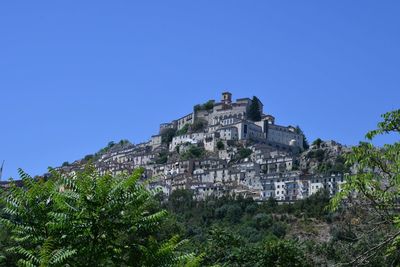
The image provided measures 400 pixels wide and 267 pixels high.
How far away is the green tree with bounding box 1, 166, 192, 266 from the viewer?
834 centimetres

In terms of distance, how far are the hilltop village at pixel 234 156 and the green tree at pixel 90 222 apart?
88.6 m

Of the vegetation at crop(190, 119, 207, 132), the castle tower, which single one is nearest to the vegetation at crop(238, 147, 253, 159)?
the vegetation at crop(190, 119, 207, 132)

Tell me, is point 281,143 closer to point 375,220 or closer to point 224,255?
point 224,255

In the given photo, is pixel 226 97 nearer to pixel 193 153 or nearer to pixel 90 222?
pixel 193 153

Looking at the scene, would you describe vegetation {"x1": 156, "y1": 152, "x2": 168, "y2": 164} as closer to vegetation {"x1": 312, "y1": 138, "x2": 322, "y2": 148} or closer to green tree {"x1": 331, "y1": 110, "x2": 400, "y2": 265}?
vegetation {"x1": 312, "y1": 138, "x2": 322, "y2": 148}

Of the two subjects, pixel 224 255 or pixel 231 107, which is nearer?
pixel 224 255

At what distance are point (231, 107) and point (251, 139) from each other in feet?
38.4

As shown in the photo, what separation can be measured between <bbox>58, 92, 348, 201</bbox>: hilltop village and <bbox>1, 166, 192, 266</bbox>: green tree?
8861 centimetres

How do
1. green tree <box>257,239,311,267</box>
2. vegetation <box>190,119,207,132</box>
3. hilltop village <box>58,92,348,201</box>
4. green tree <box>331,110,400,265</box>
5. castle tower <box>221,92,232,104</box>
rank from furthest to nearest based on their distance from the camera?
castle tower <box>221,92,232,104</box>
vegetation <box>190,119,207,132</box>
hilltop village <box>58,92,348,201</box>
green tree <box>257,239,311,267</box>
green tree <box>331,110,400,265</box>

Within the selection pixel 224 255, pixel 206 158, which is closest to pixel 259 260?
pixel 224 255

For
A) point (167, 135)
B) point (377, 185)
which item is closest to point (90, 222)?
point (377, 185)

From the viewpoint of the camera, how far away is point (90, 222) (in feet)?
27.4

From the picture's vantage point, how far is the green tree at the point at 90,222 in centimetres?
834

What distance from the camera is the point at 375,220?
8414mm
